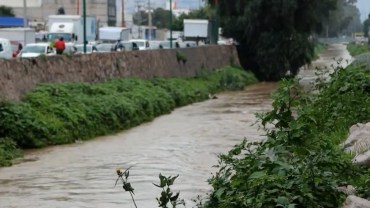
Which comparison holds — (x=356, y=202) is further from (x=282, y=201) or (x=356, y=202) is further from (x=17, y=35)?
(x=17, y=35)

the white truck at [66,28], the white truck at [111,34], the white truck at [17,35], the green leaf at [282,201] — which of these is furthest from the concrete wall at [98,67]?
the green leaf at [282,201]

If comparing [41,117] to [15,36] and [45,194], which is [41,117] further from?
[15,36]

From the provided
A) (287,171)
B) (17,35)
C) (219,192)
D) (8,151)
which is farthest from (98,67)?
(287,171)

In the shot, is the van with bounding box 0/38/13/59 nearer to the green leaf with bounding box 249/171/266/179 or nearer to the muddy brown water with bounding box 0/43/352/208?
the muddy brown water with bounding box 0/43/352/208

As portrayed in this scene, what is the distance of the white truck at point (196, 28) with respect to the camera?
6738cm

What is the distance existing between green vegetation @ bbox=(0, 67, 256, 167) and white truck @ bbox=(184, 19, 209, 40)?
34353mm

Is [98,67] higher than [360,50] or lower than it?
higher

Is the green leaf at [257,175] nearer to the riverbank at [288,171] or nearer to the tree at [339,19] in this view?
the riverbank at [288,171]

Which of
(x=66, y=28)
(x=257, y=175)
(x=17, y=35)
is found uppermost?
(x=257, y=175)

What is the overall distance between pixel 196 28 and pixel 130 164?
51.5 metres

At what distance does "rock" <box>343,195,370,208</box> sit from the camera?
7109 millimetres

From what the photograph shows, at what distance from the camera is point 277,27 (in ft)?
152

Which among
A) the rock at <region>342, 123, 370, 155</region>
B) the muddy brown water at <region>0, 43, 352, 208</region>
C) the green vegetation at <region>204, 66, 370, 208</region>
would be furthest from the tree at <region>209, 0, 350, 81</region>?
the green vegetation at <region>204, 66, 370, 208</region>

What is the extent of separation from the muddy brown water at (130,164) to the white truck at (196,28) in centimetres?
3912
